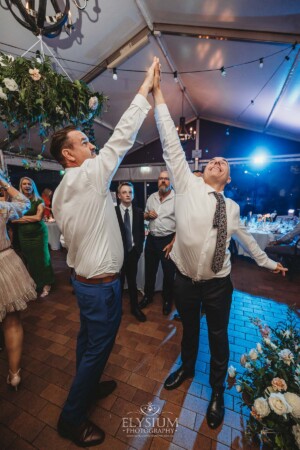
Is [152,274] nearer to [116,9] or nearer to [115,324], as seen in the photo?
[115,324]

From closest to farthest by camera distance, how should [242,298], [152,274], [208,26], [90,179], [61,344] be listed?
[90,179] → [61,344] → [152,274] → [242,298] → [208,26]

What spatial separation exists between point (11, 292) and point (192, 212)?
5.35 feet

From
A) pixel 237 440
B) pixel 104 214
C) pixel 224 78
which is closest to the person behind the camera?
pixel 104 214

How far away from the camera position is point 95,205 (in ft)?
3.61

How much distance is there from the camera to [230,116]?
24.9ft

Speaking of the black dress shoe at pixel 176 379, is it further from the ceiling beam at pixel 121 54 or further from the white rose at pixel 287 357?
the ceiling beam at pixel 121 54

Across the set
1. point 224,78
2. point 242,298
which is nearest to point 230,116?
point 224,78

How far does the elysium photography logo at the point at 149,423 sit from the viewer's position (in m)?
1.46

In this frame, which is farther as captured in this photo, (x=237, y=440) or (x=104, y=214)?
(x=237, y=440)

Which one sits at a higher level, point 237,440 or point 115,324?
point 115,324

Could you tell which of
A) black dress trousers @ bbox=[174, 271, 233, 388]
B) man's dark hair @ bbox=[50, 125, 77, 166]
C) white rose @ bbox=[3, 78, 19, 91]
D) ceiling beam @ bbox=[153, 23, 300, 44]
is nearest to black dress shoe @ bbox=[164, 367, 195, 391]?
black dress trousers @ bbox=[174, 271, 233, 388]

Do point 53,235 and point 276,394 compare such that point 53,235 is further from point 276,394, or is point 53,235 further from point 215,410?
point 276,394

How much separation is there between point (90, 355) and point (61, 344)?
135 centimetres

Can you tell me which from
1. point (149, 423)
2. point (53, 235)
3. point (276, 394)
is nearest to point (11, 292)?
point (149, 423)
